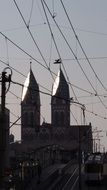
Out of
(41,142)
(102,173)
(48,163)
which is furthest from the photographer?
(41,142)

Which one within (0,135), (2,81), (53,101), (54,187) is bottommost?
(54,187)

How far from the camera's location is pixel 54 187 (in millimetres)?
57625

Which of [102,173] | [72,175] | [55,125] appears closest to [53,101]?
[55,125]

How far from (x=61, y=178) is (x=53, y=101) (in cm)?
8009

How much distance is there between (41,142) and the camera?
14500 cm

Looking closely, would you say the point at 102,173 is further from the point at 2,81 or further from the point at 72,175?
the point at 2,81

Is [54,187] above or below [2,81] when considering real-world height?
below

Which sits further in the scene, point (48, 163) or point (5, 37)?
point (48, 163)

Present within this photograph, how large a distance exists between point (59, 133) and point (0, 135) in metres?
126

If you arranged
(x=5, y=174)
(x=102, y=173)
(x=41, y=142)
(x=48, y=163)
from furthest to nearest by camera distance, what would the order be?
(x=41, y=142) → (x=48, y=163) → (x=102, y=173) → (x=5, y=174)

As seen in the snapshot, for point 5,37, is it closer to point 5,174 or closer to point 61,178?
point 5,174

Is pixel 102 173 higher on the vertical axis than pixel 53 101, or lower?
lower

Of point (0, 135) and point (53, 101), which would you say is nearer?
point (0, 135)

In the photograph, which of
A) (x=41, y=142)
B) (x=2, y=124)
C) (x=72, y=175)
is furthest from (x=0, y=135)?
(x=41, y=142)
